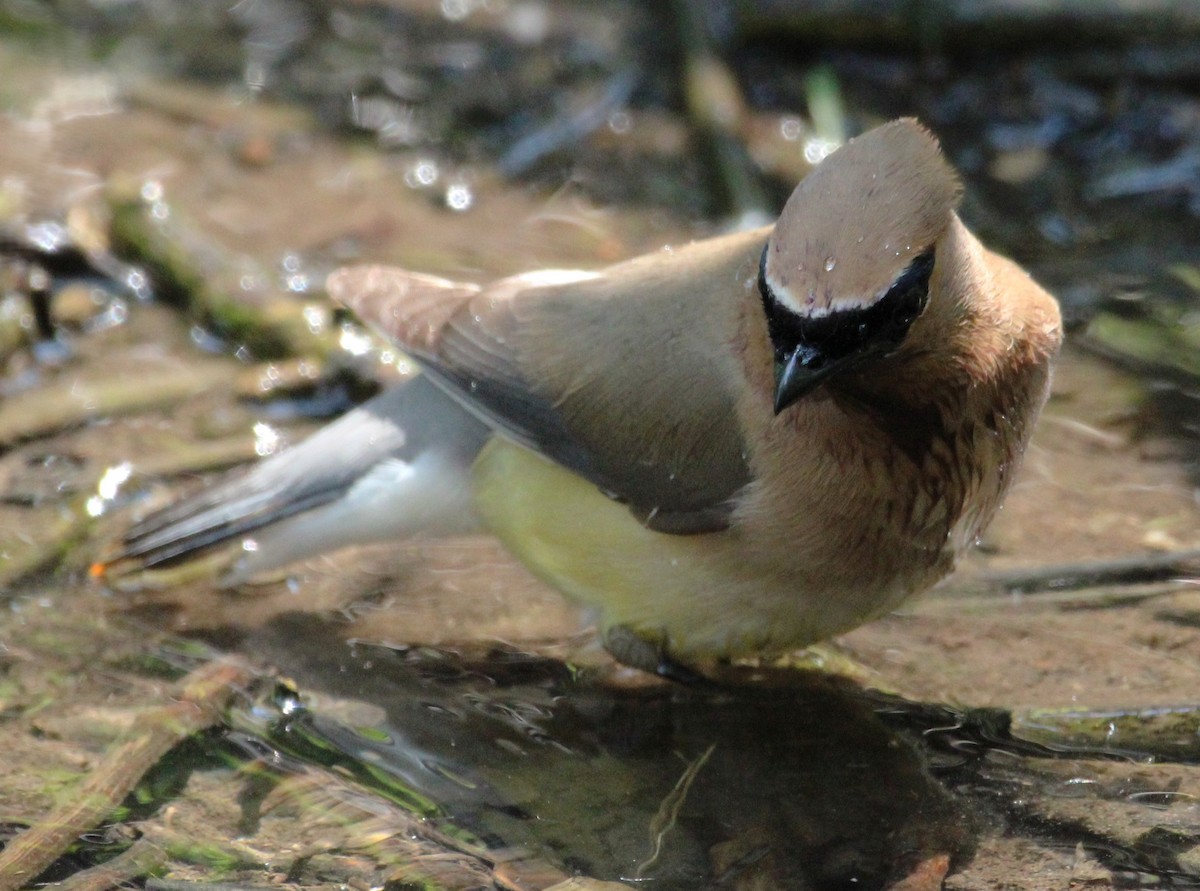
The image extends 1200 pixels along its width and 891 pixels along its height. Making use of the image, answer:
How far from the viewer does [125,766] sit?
4.03 metres

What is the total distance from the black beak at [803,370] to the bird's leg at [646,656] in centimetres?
124

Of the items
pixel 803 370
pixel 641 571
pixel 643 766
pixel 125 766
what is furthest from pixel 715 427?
pixel 125 766

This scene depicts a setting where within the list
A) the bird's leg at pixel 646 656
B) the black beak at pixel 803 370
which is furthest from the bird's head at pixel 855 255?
the bird's leg at pixel 646 656

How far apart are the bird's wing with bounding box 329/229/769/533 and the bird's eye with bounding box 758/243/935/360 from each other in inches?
23.6

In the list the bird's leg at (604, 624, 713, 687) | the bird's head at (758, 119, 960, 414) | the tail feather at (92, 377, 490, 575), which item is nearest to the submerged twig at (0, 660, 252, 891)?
the tail feather at (92, 377, 490, 575)

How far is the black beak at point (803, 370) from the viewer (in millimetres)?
3494

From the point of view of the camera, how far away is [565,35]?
8.27 meters

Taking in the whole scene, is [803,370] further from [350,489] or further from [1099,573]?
[350,489]

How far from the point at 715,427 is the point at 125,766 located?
1.71m

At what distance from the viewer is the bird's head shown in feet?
11.2

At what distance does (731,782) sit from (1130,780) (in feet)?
3.19

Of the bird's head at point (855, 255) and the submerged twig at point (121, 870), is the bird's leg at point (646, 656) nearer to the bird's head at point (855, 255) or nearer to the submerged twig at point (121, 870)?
the bird's head at point (855, 255)

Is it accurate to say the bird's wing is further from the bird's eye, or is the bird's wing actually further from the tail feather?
the bird's eye

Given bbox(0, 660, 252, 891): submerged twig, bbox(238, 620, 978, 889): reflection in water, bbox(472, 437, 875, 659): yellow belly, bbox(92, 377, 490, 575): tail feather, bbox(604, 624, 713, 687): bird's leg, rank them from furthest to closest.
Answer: bbox(92, 377, 490, 575): tail feather < bbox(604, 624, 713, 687): bird's leg < bbox(472, 437, 875, 659): yellow belly < bbox(238, 620, 978, 889): reflection in water < bbox(0, 660, 252, 891): submerged twig
